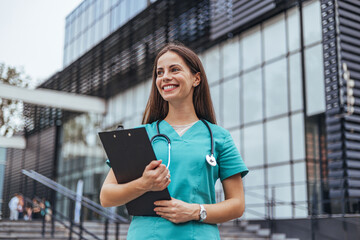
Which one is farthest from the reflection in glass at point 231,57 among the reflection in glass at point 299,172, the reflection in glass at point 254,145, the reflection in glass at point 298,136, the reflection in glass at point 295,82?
the reflection in glass at point 299,172

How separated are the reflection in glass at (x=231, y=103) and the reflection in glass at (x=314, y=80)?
313cm

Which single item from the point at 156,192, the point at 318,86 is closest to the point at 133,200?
the point at 156,192

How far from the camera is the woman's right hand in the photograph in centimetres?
149

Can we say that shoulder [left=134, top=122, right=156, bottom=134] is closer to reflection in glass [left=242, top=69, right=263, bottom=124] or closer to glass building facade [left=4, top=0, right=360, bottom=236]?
glass building facade [left=4, top=0, right=360, bottom=236]

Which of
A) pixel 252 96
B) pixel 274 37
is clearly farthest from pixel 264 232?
pixel 274 37

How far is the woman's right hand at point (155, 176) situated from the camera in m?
1.49

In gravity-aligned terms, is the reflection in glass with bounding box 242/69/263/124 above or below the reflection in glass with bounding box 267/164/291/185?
above

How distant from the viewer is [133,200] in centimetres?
165

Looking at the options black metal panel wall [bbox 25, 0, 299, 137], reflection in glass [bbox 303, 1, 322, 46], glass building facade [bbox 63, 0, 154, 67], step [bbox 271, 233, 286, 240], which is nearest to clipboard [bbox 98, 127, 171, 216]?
step [bbox 271, 233, 286, 240]

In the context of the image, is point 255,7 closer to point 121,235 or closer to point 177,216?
point 121,235

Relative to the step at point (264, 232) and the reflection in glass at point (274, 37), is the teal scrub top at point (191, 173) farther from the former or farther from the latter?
the reflection in glass at point (274, 37)

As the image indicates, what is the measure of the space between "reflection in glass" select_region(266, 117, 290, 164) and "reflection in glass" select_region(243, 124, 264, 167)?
33 cm

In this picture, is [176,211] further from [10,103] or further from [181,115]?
[10,103]

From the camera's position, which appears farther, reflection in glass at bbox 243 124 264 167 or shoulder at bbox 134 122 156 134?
reflection in glass at bbox 243 124 264 167
